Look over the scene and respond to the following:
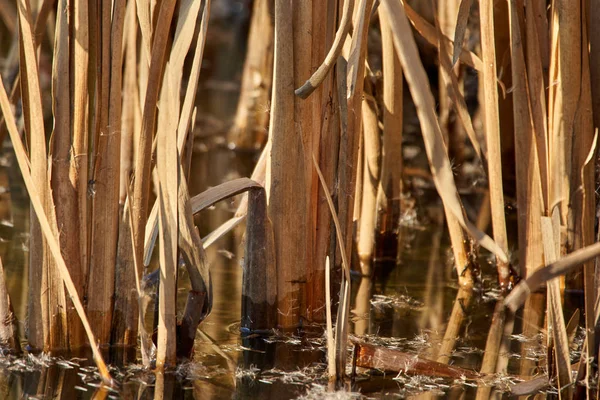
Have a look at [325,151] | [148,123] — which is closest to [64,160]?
[148,123]

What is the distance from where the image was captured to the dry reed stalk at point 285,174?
197 centimetres

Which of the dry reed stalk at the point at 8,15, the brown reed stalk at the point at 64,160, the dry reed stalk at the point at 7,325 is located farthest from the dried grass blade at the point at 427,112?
the dry reed stalk at the point at 8,15

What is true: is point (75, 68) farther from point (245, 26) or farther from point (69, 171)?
point (245, 26)

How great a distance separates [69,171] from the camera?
1.84 m

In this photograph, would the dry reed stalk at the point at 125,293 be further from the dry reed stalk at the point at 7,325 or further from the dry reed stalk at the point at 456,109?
the dry reed stalk at the point at 456,109

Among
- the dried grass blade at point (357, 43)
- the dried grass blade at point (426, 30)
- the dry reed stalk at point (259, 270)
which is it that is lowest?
the dry reed stalk at point (259, 270)

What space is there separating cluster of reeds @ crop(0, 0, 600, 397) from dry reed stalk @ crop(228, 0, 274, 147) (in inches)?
83.9

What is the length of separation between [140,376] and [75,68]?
67 centimetres

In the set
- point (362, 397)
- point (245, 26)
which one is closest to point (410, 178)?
point (362, 397)

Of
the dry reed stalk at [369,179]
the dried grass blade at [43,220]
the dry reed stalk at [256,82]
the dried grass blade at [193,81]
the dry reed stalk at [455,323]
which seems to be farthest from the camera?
the dry reed stalk at [256,82]

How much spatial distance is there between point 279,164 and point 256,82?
2.79 meters

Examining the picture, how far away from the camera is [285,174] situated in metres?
2.04

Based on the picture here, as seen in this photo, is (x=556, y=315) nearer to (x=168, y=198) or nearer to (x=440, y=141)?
(x=440, y=141)

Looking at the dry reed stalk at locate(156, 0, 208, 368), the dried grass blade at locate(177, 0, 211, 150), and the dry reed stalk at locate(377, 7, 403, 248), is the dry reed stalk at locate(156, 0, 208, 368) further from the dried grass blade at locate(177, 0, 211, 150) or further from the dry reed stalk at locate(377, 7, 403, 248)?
the dry reed stalk at locate(377, 7, 403, 248)
